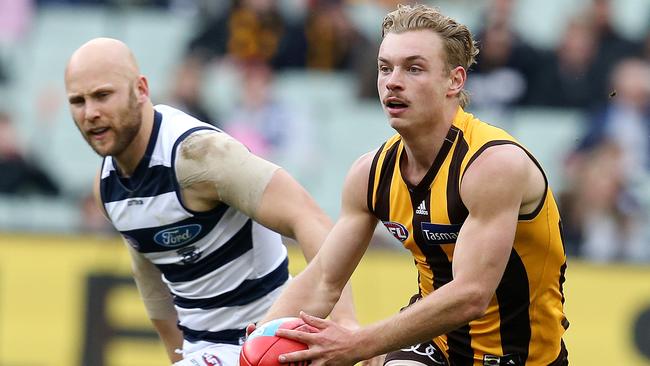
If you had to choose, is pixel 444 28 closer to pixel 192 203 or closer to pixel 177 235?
pixel 192 203

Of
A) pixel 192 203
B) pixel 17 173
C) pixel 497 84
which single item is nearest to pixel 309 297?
pixel 192 203

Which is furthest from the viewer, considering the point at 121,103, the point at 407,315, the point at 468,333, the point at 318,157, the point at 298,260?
the point at 318,157

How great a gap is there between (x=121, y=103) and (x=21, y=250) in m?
5.58

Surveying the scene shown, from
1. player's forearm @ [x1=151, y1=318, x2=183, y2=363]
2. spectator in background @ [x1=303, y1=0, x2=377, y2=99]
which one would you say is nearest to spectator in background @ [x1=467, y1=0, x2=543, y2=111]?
spectator in background @ [x1=303, y1=0, x2=377, y2=99]

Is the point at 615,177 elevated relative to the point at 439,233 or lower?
lower

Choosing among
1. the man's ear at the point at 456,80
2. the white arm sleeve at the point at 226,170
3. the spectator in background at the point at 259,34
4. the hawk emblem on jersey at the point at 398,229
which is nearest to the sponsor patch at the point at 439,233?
the hawk emblem on jersey at the point at 398,229

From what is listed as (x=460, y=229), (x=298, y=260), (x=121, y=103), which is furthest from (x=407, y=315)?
(x=298, y=260)

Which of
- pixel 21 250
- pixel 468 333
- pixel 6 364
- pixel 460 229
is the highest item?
pixel 460 229

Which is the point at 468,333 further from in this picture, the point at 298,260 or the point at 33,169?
the point at 33,169

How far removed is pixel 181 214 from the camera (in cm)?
633

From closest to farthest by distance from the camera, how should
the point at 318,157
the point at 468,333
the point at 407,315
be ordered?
the point at 407,315, the point at 468,333, the point at 318,157

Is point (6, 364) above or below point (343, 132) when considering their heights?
below

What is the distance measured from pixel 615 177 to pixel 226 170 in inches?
234

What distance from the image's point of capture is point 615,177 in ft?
36.8
